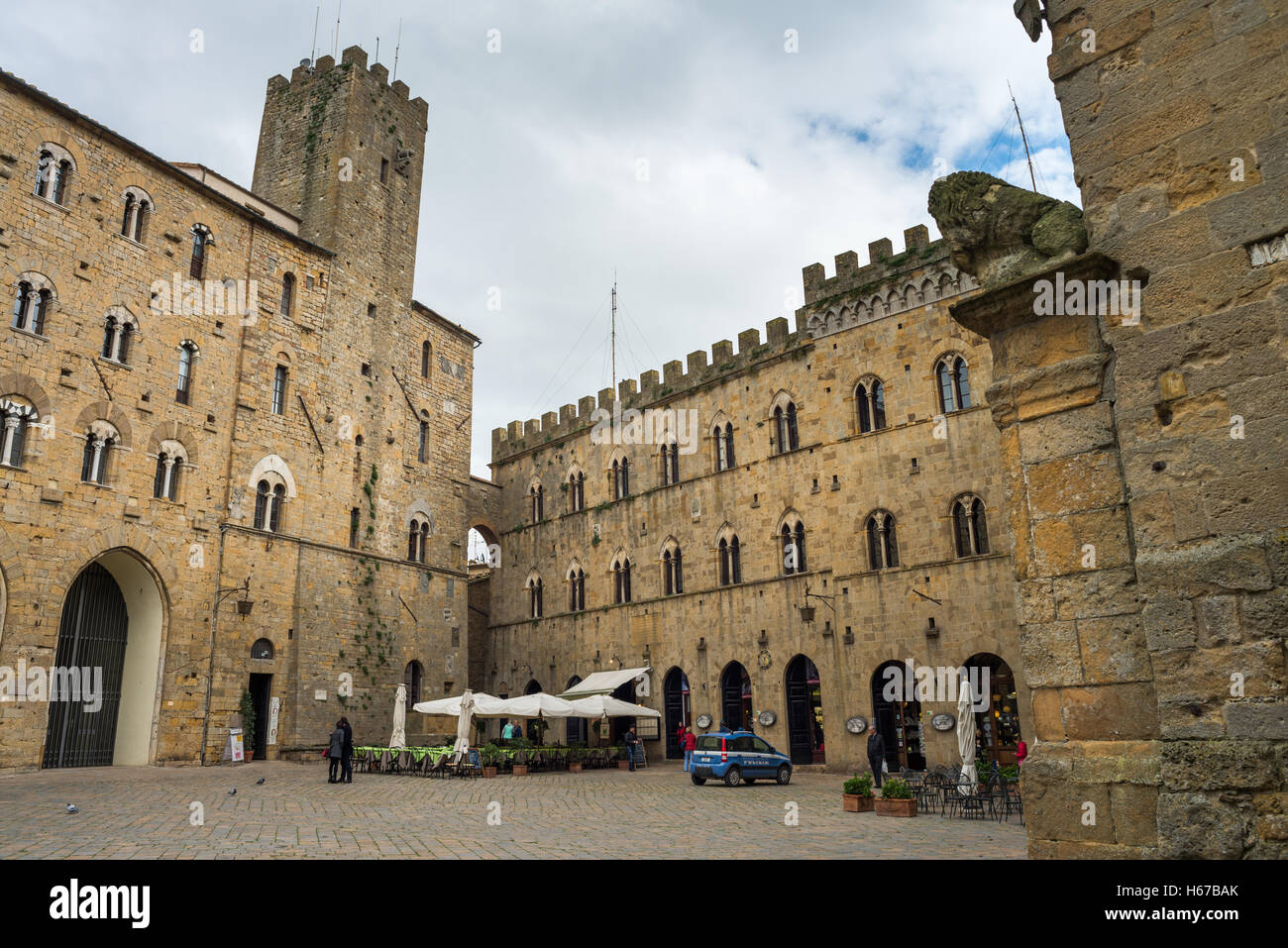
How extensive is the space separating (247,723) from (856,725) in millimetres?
16343

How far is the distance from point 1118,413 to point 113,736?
24316 mm

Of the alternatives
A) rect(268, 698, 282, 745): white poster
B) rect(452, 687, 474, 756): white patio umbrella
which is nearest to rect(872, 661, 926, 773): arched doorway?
rect(452, 687, 474, 756): white patio umbrella

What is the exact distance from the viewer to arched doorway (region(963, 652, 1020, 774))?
19.8 meters

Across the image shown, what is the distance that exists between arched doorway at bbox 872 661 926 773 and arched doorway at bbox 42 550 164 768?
1841 cm

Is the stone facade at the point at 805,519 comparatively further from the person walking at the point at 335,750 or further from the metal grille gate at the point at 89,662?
the metal grille gate at the point at 89,662

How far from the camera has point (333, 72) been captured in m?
29.6

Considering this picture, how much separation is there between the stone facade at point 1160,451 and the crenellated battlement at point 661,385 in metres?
20.5

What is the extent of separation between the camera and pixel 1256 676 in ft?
13.4

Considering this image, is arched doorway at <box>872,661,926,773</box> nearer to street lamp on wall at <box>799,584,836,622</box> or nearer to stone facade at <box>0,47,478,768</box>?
street lamp on wall at <box>799,584,836,622</box>

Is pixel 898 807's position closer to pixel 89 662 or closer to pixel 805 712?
pixel 805 712

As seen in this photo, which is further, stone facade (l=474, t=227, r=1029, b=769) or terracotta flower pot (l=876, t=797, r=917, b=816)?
stone facade (l=474, t=227, r=1029, b=769)

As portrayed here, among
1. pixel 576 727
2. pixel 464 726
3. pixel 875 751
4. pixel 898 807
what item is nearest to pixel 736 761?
pixel 875 751

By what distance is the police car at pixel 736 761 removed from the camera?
18.9 metres
